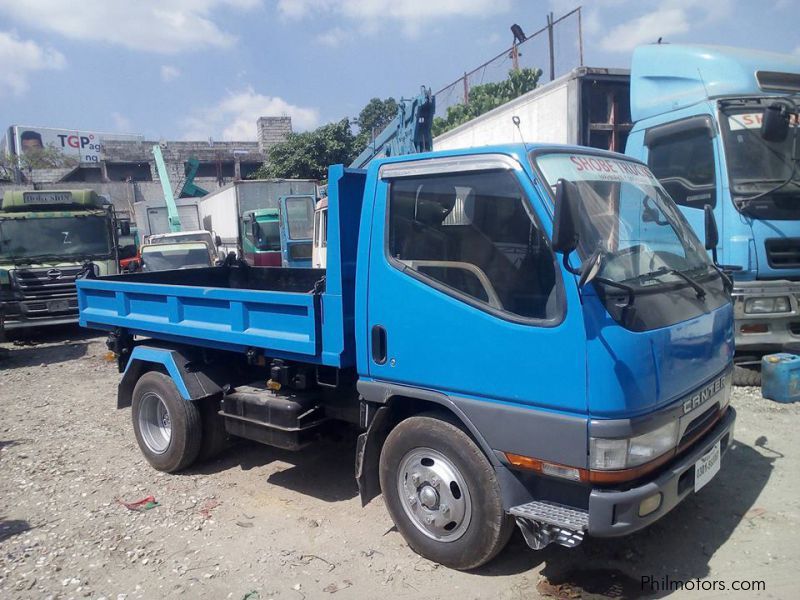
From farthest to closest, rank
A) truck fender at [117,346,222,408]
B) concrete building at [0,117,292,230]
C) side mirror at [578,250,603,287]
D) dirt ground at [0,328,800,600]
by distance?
1. concrete building at [0,117,292,230]
2. truck fender at [117,346,222,408]
3. dirt ground at [0,328,800,600]
4. side mirror at [578,250,603,287]

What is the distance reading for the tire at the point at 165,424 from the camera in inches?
185

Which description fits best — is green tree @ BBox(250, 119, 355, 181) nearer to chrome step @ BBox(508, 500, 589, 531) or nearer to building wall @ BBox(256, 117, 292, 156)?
building wall @ BBox(256, 117, 292, 156)

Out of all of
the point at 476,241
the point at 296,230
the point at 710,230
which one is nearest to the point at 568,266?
the point at 476,241

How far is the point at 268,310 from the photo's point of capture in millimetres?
4074

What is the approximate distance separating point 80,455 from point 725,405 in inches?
205

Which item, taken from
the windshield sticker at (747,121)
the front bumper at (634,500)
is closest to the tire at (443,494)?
the front bumper at (634,500)

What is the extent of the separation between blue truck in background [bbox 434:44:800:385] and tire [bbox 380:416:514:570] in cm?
339

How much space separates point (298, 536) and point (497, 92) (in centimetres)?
1224

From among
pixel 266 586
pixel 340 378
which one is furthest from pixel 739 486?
pixel 266 586

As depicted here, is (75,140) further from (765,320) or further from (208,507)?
(765,320)

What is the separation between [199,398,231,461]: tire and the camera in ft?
15.8

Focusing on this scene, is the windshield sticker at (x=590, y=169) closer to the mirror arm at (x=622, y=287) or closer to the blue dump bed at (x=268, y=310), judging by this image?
the mirror arm at (x=622, y=287)

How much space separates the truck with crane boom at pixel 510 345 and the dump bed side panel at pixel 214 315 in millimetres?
27

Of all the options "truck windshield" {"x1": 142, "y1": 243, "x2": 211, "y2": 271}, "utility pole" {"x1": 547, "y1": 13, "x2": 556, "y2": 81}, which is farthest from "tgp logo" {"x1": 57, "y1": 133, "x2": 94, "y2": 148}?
"utility pole" {"x1": 547, "y1": 13, "x2": 556, "y2": 81}
